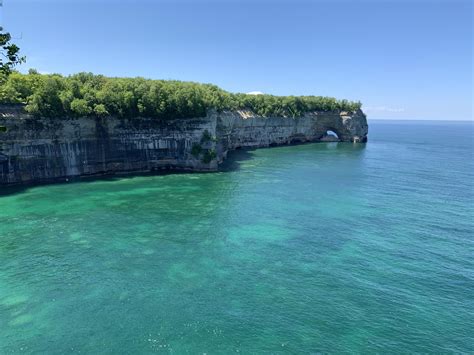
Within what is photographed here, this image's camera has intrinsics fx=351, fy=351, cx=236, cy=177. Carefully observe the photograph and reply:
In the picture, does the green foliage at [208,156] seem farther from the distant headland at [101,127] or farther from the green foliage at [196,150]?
the green foliage at [196,150]

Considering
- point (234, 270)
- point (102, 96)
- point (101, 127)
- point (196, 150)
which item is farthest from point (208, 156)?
point (234, 270)

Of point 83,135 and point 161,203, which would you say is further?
point 83,135

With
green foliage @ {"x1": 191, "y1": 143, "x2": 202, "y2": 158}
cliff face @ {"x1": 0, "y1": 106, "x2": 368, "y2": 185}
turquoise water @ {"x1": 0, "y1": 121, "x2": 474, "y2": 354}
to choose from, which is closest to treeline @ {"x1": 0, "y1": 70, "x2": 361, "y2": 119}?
cliff face @ {"x1": 0, "y1": 106, "x2": 368, "y2": 185}

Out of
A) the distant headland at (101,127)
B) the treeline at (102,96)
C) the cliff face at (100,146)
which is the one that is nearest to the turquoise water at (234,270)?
the cliff face at (100,146)

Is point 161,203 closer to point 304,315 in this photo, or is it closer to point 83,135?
point 83,135

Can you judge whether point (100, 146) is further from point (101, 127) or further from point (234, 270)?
point (234, 270)

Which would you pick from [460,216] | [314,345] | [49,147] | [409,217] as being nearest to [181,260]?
[314,345]

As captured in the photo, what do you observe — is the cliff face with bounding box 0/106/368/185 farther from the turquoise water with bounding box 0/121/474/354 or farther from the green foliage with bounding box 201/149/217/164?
the turquoise water with bounding box 0/121/474/354
